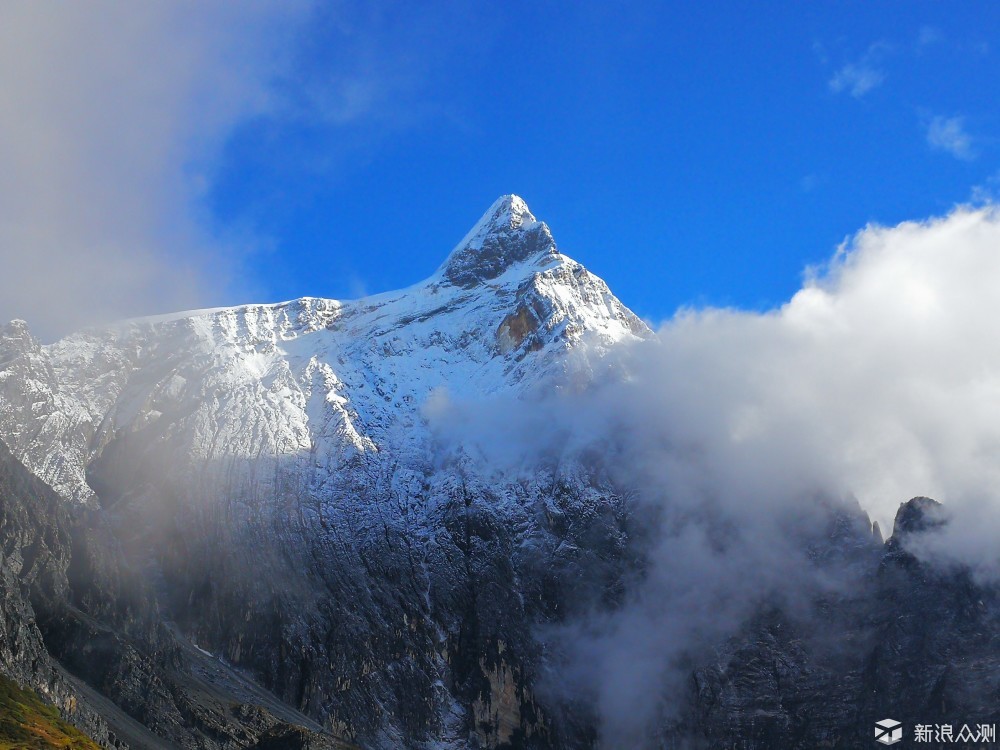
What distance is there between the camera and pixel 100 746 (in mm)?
193875

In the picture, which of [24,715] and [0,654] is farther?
[0,654]

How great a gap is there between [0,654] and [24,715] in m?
17.1

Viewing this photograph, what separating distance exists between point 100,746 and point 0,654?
908 inches

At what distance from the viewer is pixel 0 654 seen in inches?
7869

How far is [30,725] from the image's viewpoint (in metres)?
184

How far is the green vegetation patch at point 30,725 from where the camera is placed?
178m

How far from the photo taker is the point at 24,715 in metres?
187

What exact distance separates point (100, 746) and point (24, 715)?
1350cm

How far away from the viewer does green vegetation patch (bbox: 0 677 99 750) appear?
178m
